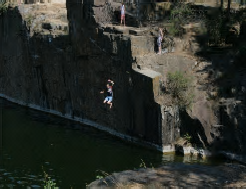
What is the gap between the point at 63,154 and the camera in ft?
80.8

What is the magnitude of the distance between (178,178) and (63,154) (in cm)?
1148

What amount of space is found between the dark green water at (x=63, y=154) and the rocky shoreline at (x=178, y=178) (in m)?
6.38

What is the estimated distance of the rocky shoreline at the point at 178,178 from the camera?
1352 cm

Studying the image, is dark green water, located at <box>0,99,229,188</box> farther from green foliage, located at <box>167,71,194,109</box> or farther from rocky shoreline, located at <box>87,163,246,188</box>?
rocky shoreline, located at <box>87,163,246,188</box>

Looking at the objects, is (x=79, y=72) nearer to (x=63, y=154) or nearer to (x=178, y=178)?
(x=63, y=154)

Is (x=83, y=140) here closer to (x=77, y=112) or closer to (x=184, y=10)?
(x=77, y=112)

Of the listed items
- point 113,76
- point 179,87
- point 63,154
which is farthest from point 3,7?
point 179,87

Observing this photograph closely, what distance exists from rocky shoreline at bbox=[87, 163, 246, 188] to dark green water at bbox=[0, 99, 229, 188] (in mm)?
6376

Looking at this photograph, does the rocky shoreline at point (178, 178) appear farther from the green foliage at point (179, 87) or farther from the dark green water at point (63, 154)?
the green foliage at point (179, 87)

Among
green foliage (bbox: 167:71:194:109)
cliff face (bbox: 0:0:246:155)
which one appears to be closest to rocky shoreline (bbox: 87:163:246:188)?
cliff face (bbox: 0:0:246:155)

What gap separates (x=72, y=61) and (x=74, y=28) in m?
1.91

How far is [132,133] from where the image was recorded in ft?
85.9

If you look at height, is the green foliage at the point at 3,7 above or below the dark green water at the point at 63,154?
above

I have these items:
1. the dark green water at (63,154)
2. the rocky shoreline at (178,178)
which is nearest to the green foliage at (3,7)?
the dark green water at (63,154)
